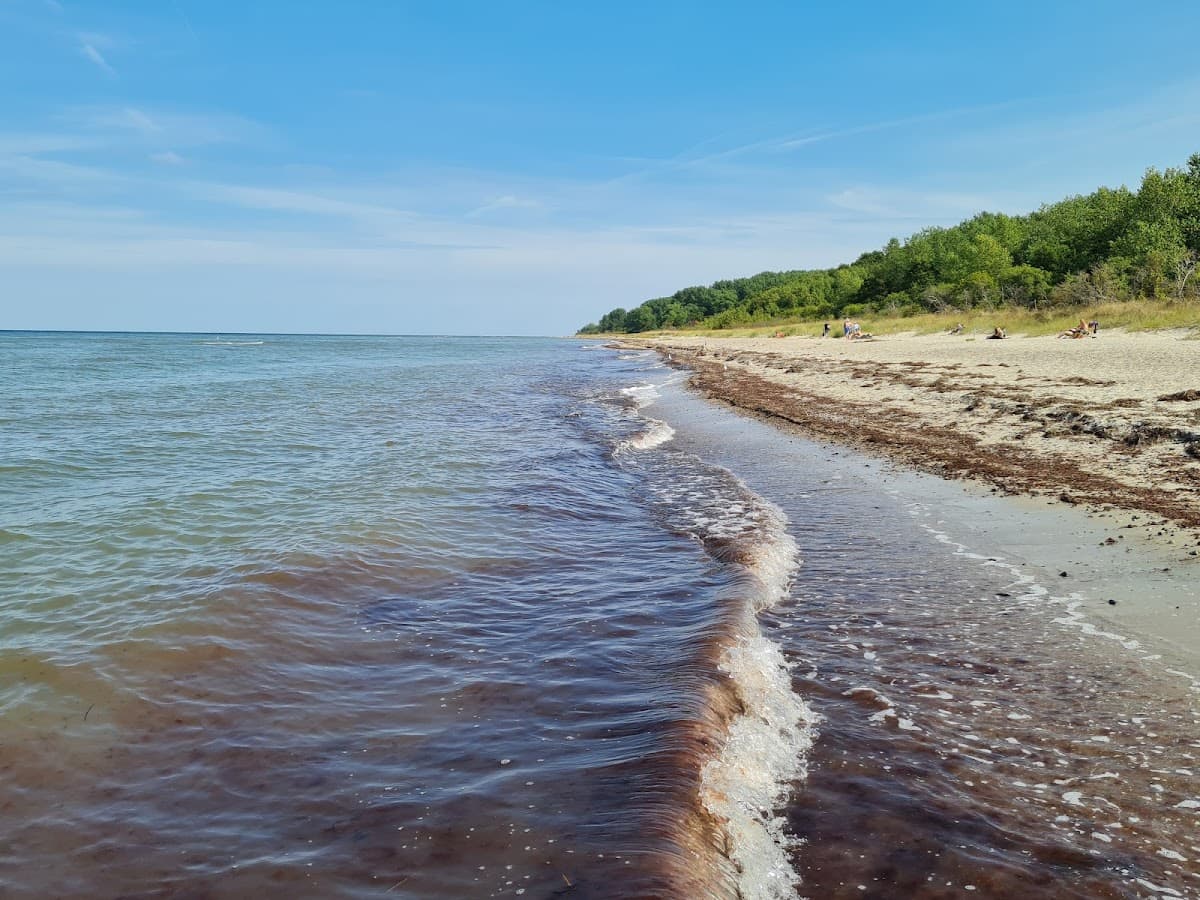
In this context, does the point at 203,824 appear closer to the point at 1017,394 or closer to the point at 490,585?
the point at 490,585

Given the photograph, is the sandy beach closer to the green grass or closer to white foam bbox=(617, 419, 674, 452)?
the green grass

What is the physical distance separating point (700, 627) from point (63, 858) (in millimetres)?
4016

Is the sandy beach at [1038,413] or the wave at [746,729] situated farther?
the sandy beach at [1038,413]

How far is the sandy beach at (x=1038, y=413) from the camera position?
8.67 m

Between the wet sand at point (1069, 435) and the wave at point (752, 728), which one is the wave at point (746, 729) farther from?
the wet sand at point (1069, 435)

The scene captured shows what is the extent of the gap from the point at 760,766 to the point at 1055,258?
192ft

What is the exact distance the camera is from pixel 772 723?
400 centimetres

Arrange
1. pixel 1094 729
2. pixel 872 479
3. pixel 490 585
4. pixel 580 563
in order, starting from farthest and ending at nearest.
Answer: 1. pixel 872 479
2. pixel 580 563
3. pixel 490 585
4. pixel 1094 729

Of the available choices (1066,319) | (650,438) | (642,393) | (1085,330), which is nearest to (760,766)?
(650,438)

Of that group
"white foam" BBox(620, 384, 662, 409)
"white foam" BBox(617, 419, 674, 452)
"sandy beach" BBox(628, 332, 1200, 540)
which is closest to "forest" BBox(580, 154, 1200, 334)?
"sandy beach" BBox(628, 332, 1200, 540)

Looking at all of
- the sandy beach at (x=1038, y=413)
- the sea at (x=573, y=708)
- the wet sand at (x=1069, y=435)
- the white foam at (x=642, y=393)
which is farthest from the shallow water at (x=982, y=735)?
the white foam at (x=642, y=393)

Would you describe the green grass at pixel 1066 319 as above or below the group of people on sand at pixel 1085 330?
above

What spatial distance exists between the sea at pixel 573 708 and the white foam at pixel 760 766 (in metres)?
0.02

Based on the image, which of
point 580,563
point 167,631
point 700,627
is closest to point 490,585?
point 580,563
